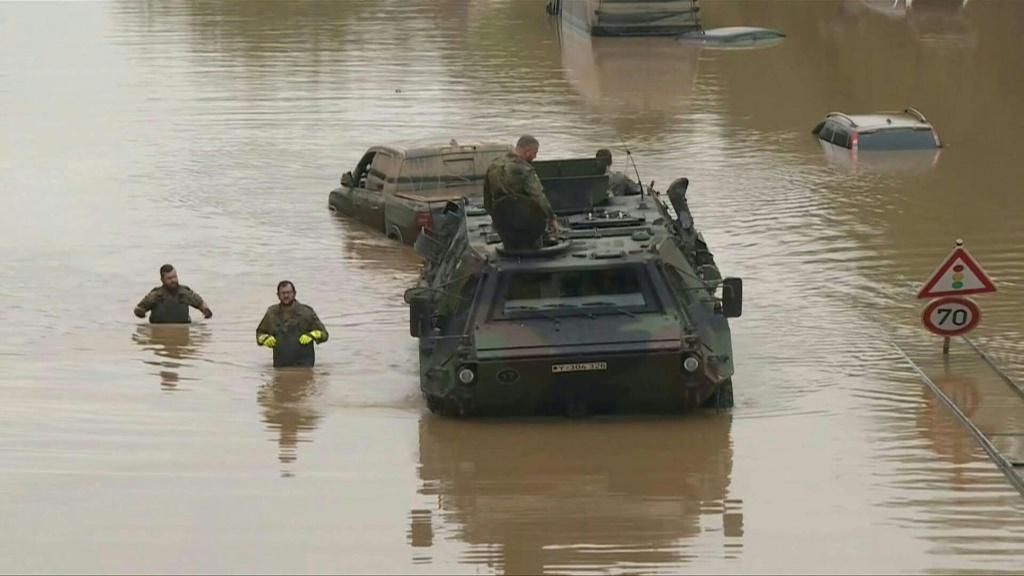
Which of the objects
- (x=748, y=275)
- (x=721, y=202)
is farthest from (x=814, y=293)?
(x=721, y=202)

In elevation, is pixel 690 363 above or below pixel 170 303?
above

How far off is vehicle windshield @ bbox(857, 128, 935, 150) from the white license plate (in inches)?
709

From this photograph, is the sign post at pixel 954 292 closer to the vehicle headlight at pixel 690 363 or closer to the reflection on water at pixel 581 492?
the reflection on water at pixel 581 492

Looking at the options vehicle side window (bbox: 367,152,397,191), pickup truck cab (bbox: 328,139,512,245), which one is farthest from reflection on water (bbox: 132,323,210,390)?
vehicle side window (bbox: 367,152,397,191)

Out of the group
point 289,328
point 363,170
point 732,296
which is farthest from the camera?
point 363,170

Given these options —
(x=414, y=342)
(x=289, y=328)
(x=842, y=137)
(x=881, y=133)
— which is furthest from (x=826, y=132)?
(x=289, y=328)

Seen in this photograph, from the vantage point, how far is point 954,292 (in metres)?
19.5

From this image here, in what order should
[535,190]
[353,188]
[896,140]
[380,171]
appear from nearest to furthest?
[535,190]
[380,171]
[353,188]
[896,140]

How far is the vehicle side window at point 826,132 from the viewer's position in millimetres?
36156

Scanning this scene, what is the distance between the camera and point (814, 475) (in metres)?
16.8

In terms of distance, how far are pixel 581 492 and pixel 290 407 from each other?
4.02 m

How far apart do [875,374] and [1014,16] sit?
1636 inches

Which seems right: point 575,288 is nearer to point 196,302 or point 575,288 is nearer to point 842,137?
point 196,302

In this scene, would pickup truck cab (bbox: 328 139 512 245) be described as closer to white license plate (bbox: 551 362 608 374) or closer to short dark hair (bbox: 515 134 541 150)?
short dark hair (bbox: 515 134 541 150)
